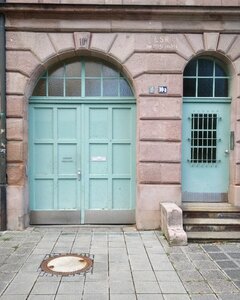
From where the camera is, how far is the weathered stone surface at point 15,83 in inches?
275

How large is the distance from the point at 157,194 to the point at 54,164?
7.82ft

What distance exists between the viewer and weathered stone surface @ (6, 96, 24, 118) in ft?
22.9

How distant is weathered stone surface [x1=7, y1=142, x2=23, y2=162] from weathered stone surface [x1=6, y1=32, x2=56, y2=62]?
1877 mm

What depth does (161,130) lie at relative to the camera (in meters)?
7.10

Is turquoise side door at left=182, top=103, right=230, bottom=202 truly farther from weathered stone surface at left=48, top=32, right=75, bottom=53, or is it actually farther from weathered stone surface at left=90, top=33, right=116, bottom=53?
weathered stone surface at left=48, top=32, right=75, bottom=53

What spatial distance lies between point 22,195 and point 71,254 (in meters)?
2.00

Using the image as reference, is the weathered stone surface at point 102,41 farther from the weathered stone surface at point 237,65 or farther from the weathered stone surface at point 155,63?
the weathered stone surface at point 237,65

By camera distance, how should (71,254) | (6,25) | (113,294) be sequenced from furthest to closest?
(6,25)
(71,254)
(113,294)

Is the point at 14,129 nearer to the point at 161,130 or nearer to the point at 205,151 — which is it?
the point at 161,130

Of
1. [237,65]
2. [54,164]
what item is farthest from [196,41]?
[54,164]

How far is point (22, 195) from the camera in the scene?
7.00m

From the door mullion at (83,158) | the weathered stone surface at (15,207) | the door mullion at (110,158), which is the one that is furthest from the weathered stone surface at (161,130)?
the weathered stone surface at (15,207)

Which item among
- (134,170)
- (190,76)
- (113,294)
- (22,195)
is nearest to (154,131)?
(134,170)

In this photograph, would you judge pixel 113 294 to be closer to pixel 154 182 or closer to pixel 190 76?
pixel 154 182
